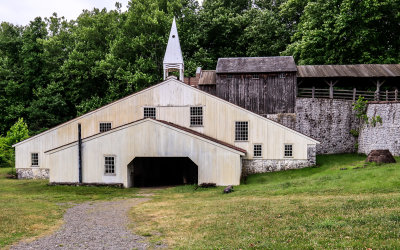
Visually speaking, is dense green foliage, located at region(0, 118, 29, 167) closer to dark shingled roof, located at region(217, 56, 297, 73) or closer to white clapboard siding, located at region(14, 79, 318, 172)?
white clapboard siding, located at region(14, 79, 318, 172)

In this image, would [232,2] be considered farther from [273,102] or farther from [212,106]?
[212,106]

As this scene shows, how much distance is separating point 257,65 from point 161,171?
1462 centimetres

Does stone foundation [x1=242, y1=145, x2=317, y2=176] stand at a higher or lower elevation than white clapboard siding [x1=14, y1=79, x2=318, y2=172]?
lower

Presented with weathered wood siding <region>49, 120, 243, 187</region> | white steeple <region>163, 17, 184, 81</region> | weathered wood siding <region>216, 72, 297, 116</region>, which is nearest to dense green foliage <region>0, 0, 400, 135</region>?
white steeple <region>163, 17, 184, 81</region>

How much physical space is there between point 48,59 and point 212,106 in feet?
102

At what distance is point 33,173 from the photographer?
101ft

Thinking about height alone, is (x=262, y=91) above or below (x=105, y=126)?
above

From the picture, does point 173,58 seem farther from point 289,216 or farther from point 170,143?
point 289,216

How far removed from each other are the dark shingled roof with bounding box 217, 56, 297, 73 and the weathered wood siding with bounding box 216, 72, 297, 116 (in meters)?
0.53

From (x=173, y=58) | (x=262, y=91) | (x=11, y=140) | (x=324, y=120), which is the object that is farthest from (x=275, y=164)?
(x=11, y=140)

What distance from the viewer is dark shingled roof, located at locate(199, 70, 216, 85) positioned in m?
35.6

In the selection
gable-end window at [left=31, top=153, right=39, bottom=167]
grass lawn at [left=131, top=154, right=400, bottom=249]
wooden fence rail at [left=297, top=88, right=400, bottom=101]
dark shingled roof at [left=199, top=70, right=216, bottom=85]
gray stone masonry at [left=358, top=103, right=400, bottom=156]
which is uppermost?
dark shingled roof at [left=199, top=70, right=216, bottom=85]

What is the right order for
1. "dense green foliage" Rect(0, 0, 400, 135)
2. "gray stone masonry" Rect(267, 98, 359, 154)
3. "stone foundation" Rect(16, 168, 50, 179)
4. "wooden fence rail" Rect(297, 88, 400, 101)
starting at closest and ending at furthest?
"stone foundation" Rect(16, 168, 50, 179) → "gray stone masonry" Rect(267, 98, 359, 154) → "wooden fence rail" Rect(297, 88, 400, 101) → "dense green foliage" Rect(0, 0, 400, 135)

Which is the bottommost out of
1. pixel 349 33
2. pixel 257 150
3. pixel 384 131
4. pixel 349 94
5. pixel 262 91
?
pixel 257 150
